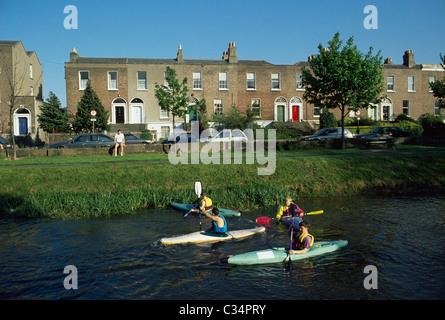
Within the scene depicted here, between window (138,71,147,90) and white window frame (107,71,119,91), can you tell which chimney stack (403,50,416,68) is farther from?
white window frame (107,71,119,91)

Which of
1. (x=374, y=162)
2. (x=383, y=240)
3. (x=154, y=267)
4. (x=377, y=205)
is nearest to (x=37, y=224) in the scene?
(x=154, y=267)

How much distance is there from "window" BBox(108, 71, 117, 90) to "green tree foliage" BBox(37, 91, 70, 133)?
6532mm

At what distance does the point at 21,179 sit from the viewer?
1812 centimetres

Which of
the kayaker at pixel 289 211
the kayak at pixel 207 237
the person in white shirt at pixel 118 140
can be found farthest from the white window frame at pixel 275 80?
the kayak at pixel 207 237

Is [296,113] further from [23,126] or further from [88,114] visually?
[23,126]

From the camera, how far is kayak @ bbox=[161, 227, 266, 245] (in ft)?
39.7

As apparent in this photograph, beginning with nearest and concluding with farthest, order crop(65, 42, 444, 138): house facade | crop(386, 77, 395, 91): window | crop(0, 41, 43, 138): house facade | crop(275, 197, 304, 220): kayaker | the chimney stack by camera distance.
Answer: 1. crop(275, 197, 304, 220): kayaker
2. crop(0, 41, 43, 138): house facade
3. crop(65, 42, 444, 138): house facade
4. crop(386, 77, 395, 91): window
5. the chimney stack

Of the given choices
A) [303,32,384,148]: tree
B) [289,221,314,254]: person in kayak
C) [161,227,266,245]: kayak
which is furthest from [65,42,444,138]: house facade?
[289,221,314,254]: person in kayak

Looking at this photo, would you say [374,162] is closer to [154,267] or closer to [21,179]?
[154,267]

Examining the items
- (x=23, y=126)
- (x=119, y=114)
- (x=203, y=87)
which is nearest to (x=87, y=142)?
(x=119, y=114)

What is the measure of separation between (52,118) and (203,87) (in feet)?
53.4

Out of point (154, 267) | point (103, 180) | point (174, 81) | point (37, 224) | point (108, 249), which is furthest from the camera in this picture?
point (174, 81)

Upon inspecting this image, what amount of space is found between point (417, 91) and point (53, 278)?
2001 inches
